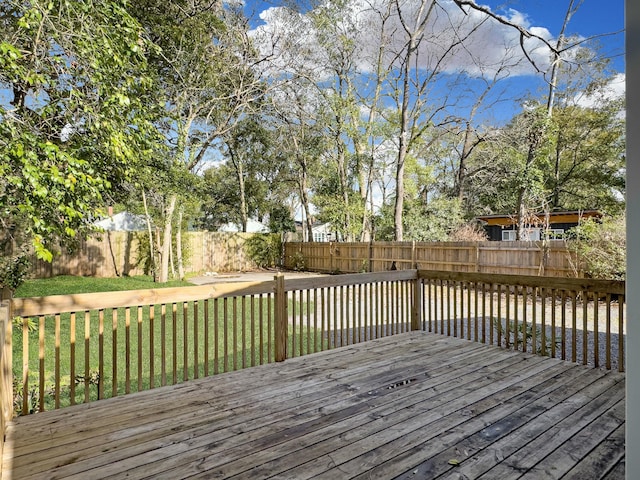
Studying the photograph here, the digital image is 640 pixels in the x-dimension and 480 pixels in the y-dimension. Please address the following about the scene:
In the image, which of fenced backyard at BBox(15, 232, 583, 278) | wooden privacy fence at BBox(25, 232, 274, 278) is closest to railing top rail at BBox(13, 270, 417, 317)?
fenced backyard at BBox(15, 232, 583, 278)

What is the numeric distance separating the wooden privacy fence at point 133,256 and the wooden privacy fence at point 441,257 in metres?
2.52

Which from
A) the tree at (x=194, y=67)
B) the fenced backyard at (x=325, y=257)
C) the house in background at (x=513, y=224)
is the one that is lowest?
the fenced backyard at (x=325, y=257)

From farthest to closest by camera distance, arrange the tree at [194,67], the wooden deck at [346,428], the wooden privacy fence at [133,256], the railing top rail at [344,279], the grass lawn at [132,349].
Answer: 1. the wooden privacy fence at [133,256]
2. the tree at [194,67]
3. the railing top rail at [344,279]
4. the grass lawn at [132,349]
5. the wooden deck at [346,428]

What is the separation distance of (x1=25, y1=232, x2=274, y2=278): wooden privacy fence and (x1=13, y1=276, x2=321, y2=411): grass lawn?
119 inches

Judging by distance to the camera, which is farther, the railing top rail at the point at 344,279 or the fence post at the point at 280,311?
the railing top rail at the point at 344,279

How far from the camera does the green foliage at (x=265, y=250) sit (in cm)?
1727

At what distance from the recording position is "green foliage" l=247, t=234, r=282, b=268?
680 inches

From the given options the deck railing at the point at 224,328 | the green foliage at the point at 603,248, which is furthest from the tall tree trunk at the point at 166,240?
the green foliage at the point at 603,248

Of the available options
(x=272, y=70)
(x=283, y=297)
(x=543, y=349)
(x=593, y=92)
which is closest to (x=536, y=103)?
(x=593, y=92)

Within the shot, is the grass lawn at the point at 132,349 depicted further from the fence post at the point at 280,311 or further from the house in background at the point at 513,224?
the house in background at the point at 513,224

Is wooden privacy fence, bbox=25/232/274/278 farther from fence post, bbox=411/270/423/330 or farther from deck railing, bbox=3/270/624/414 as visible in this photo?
fence post, bbox=411/270/423/330

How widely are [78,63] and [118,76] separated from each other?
34 centimetres

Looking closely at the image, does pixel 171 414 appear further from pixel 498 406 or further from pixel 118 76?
pixel 118 76

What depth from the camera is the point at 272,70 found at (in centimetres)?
1178
